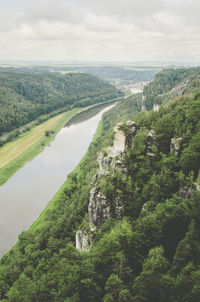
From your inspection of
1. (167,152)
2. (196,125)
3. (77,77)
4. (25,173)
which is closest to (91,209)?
(167,152)

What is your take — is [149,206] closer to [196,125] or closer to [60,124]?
[196,125]

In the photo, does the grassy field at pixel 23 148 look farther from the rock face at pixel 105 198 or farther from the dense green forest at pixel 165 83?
the dense green forest at pixel 165 83

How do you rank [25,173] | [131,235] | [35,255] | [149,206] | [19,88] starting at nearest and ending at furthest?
[131,235] → [149,206] → [35,255] → [25,173] → [19,88]

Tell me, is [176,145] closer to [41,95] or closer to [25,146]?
[25,146]

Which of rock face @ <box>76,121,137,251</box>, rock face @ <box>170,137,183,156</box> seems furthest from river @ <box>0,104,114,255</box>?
rock face @ <box>170,137,183,156</box>

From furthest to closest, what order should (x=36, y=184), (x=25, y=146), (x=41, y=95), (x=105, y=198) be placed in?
(x=41, y=95)
(x=25, y=146)
(x=36, y=184)
(x=105, y=198)

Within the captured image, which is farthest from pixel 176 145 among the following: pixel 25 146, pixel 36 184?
pixel 25 146

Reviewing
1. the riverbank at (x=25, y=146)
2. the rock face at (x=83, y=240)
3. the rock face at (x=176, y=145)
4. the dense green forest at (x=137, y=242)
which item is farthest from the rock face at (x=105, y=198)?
the riverbank at (x=25, y=146)
